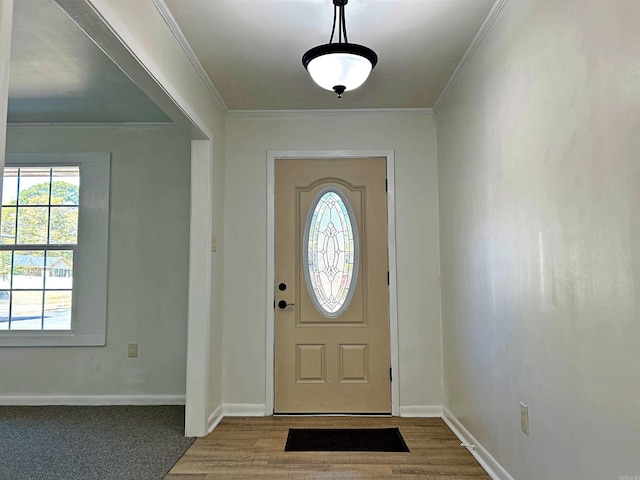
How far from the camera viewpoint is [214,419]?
137 inches

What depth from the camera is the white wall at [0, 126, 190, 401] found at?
402 cm

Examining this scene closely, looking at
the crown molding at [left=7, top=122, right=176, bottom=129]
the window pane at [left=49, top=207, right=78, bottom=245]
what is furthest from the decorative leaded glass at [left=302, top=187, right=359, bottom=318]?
the window pane at [left=49, top=207, right=78, bottom=245]

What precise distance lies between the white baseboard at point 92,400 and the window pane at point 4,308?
0.60 m

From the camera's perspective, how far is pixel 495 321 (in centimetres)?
253

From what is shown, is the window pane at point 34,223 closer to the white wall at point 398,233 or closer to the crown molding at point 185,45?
the white wall at point 398,233

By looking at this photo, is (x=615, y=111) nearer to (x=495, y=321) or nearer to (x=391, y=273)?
(x=495, y=321)

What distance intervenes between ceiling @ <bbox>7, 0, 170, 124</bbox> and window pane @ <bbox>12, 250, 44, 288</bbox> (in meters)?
1.16

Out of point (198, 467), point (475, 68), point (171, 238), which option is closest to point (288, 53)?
point (475, 68)

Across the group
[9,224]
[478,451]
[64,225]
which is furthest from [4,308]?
[478,451]

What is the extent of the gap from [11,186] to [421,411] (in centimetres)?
398

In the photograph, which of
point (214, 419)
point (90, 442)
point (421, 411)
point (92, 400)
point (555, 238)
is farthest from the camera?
point (92, 400)

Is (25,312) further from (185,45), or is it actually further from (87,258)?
(185,45)

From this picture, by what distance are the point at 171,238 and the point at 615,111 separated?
345 cm

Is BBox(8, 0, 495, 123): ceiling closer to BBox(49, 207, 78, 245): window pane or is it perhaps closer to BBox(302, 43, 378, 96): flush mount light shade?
BBox(302, 43, 378, 96): flush mount light shade
